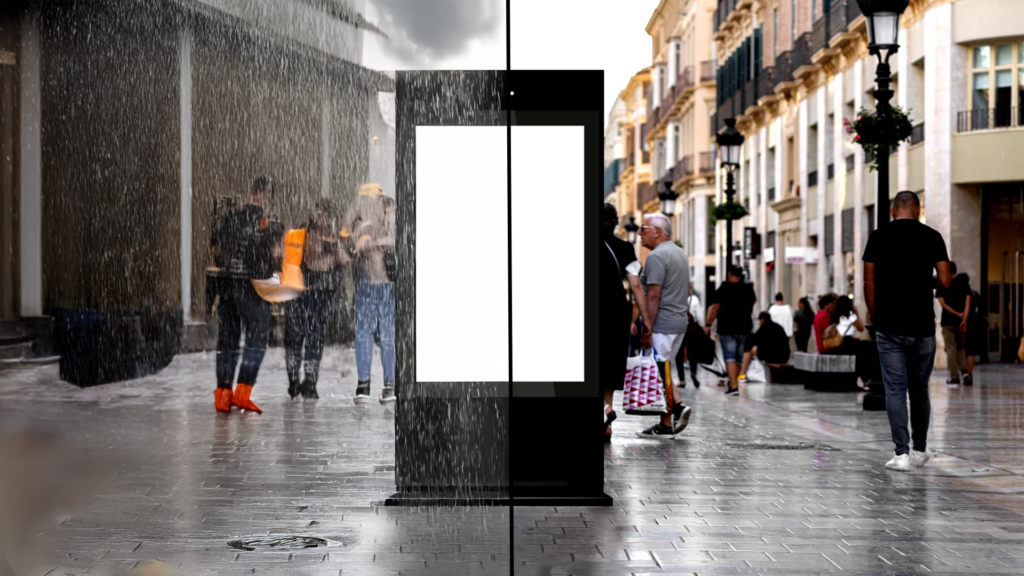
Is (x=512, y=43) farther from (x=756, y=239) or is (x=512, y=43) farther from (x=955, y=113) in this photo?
(x=756, y=239)

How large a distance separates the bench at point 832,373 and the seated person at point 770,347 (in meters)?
1.94

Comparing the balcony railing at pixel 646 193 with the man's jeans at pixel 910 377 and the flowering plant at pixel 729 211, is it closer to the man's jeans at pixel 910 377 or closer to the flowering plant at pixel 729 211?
the flowering plant at pixel 729 211

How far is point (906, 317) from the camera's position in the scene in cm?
900

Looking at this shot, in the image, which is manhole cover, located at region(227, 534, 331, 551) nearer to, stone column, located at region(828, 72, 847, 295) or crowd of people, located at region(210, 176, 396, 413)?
crowd of people, located at region(210, 176, 396, 413)

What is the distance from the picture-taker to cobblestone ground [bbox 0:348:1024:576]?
5152mm

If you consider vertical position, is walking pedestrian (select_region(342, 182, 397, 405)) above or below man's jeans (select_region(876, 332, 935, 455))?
above

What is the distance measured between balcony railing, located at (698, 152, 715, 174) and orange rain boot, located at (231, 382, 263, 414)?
55801 mm

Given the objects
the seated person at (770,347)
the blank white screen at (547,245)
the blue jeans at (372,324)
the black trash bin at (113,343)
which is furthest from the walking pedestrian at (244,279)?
the seated person at (770,347)

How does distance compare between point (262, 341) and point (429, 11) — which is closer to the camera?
point (429, 11)

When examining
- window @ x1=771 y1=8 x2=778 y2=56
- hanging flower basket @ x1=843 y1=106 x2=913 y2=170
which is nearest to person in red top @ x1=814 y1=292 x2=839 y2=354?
hanging flower basket @ x1=843 y1=106 x2=913 y2=170

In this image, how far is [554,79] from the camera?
6.53 meters

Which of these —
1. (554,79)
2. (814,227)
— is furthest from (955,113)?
(554,79)

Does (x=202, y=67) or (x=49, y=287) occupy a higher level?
(x=202, y=67)

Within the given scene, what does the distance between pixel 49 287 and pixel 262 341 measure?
1097mm
